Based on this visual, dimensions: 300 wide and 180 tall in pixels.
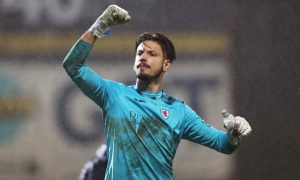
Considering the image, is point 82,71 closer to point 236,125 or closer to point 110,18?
point 110,18

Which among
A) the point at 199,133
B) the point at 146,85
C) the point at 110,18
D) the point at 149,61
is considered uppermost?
the point at 110,18

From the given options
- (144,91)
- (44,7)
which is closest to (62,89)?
(44,7)

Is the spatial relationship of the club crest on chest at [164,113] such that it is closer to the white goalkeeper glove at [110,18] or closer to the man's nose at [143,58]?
the man's nose at [143,58]

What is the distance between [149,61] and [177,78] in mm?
1637

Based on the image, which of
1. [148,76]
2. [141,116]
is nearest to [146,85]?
[148,76]

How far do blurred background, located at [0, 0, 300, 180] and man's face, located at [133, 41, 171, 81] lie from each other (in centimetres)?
153

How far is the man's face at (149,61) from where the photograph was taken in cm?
255

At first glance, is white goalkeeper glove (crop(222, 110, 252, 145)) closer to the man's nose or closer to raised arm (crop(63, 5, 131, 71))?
the man's nose

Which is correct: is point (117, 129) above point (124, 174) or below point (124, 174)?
Answer: above

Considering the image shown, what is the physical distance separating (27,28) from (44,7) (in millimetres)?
181

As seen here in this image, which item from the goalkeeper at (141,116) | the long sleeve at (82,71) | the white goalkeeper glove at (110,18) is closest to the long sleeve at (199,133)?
the goalkeeper at (141,116)

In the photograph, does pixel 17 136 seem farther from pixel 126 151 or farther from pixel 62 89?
pixel 126 151

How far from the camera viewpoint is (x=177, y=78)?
420cm

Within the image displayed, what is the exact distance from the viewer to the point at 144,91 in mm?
2592
